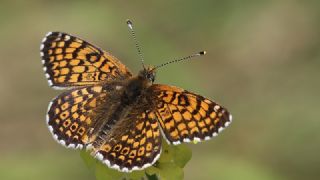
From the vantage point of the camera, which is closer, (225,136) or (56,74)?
(56,74)

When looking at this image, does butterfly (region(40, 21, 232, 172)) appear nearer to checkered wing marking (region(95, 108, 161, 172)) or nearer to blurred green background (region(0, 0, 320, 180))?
checkered wing marking (region(95, 108, 161, 172))

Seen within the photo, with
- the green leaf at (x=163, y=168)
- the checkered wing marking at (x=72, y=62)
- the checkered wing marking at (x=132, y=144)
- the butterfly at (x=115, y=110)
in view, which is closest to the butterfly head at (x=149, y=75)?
the butterfly at (x=115, y=110)

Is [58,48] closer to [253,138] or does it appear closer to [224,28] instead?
[253,138]

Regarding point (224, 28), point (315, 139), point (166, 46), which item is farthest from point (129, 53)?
point (315, 139)

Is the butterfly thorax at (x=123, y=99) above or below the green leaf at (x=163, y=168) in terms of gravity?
above

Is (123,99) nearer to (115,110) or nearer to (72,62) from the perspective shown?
(115,110)

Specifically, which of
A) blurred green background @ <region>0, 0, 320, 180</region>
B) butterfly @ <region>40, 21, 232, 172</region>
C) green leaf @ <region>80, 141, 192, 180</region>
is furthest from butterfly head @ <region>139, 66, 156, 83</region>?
blurred green background @ <region>0, 0, 320, 180</region>

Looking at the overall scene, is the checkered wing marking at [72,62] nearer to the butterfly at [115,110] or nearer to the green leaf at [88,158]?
the butterfly at [115,110]

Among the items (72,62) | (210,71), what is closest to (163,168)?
(72,62)
